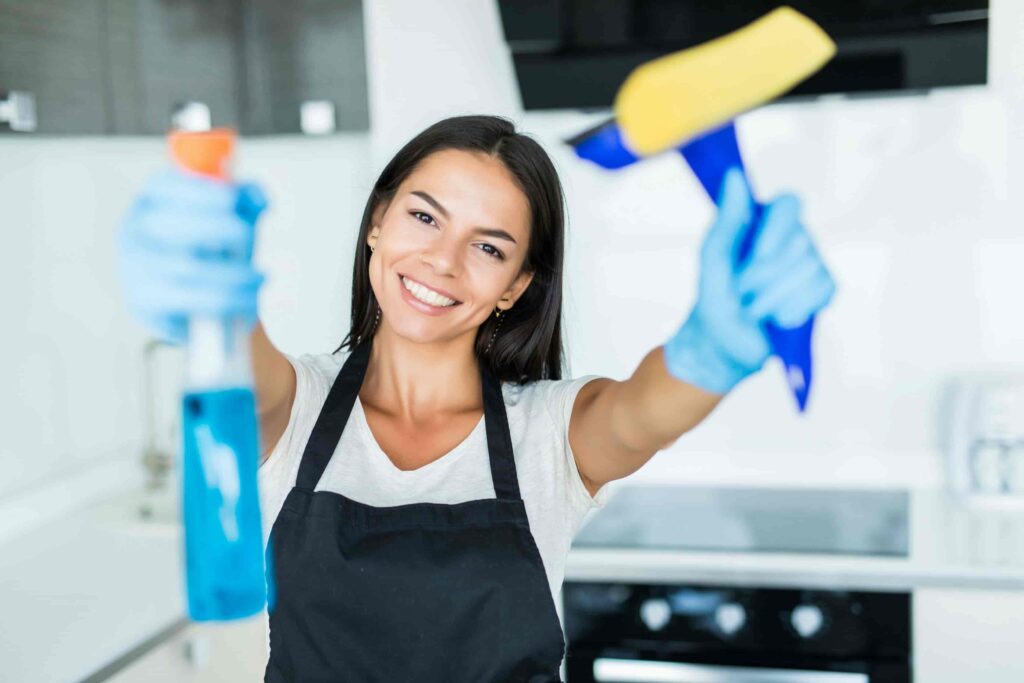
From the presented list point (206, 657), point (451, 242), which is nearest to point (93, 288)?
point (206, 657)

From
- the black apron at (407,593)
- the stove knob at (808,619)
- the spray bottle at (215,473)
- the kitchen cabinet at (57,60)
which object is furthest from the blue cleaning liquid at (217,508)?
the stove knob at (808,619)

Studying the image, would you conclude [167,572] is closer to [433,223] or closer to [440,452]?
[440,452]

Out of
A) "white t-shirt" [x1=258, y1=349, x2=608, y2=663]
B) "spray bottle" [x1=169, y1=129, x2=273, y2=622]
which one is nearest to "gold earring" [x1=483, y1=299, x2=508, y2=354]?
"white t-shirt" [x1=258, y1=349, x2=608, y2=663]

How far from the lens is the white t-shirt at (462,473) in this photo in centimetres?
129

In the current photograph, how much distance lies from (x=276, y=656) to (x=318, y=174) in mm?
1515

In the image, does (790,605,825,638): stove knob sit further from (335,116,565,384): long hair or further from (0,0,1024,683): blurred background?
(335,116,565,384): long hair

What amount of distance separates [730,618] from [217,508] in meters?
1.30

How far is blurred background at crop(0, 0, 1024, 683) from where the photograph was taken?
73.5 inches

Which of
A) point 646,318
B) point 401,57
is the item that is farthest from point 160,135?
point 646,318

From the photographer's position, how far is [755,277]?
864mm

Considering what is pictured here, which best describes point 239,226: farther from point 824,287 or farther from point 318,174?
point 318,174

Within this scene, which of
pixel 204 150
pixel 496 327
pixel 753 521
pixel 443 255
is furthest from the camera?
pixel 753 521

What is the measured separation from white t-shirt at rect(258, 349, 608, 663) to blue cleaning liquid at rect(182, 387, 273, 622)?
1.67 feet

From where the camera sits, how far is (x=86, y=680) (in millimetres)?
1510
